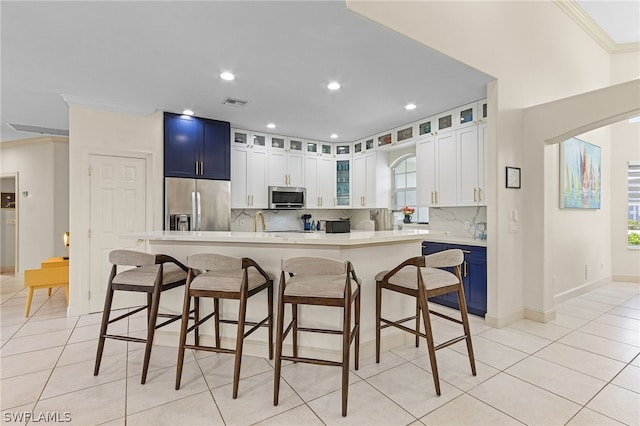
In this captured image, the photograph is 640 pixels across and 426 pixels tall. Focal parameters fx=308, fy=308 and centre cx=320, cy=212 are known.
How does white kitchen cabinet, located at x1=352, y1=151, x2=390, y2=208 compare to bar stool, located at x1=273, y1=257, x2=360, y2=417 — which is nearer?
bar stool, located at x1=273, y1=257, x2=360, y2=417

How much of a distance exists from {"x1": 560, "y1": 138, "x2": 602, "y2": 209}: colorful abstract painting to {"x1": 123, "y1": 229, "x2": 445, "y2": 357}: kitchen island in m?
2.49

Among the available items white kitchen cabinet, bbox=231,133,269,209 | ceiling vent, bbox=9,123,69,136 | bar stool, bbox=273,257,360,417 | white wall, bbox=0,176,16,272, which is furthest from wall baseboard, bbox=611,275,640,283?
white wall, bbox=0,176,16,272

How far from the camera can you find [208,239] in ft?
8.07

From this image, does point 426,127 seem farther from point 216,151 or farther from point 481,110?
point 216,151

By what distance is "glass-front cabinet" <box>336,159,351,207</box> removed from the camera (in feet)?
19.5

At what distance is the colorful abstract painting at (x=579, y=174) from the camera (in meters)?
3.92

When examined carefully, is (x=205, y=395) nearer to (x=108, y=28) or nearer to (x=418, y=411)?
(x=418, y=411)

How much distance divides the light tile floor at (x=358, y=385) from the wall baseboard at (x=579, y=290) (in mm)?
909

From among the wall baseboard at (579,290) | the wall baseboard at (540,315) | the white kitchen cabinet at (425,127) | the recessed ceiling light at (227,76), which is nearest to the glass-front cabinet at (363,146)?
the white kitchen cabinet at (425,127)

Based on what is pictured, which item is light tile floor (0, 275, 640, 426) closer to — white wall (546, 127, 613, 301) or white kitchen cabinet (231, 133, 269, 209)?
white wall (546, 127, 613, 301)

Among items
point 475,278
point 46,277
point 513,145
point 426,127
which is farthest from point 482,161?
point 46,277

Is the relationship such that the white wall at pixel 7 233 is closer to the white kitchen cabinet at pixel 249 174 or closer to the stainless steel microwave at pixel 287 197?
the white kitchen cabinet at pixel 249 174

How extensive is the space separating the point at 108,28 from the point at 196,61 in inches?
26.9

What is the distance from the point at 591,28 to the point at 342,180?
4292 mm
